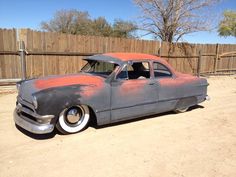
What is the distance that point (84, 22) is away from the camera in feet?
127

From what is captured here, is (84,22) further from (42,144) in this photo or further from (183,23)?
(42,144)

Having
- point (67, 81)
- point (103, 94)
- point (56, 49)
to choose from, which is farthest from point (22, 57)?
Answer: point (103, 94)

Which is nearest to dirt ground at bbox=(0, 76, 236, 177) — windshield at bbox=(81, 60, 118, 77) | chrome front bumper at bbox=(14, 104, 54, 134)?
chrome front bumper at bbox=(14, 104, 54, 134)

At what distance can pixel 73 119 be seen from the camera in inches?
184

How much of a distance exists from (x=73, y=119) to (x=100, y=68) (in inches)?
60.7

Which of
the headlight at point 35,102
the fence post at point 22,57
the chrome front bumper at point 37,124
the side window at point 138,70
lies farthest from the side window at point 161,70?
the fence post at point 22,57

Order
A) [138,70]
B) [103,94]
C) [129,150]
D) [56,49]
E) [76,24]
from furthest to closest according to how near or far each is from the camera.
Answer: [76,24] < [56,49] < [138,70] < [103,94] < [129,150]

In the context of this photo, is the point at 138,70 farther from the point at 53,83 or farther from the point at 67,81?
the point at 53,83

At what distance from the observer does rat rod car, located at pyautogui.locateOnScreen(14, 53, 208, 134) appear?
4281 mm

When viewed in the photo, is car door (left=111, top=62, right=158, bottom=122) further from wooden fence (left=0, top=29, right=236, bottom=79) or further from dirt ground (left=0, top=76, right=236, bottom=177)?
wooden fence (left=0, top=29, right=236, bottom=79)

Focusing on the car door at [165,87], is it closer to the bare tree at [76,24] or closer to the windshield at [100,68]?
the windshield at [100,68]

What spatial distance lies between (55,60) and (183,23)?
10.6 meters

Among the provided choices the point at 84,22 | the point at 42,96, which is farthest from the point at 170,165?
the point at 84,22

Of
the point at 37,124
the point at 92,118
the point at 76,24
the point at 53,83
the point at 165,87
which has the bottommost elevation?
the point at 92,118
